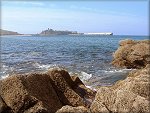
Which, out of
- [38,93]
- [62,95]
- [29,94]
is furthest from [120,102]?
[62,95]

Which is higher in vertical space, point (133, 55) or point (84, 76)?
point (133, 55)

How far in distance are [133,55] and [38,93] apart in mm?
15599

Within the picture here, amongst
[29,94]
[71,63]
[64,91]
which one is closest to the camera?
[29,94]

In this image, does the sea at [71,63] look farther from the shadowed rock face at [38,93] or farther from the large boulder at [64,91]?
the shadowed rock face at [38,93]

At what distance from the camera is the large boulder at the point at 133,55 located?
2245 centimetres

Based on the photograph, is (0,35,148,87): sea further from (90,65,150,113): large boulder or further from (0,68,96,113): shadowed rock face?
(90,65,150,113): large boulder

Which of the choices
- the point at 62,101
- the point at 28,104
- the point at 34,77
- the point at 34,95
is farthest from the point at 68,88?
the point at 28,104

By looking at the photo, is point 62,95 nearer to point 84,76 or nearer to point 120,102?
point 120,102

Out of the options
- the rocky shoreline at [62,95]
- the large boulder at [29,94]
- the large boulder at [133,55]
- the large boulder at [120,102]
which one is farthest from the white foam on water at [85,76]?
the large boulder at [120,102]

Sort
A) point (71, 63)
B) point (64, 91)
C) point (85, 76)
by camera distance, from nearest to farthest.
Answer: point (64, 91) → point (85, 76) → point (71, 63)

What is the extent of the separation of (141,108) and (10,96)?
319 cm

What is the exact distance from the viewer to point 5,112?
23.3 ft

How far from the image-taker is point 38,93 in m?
8.38

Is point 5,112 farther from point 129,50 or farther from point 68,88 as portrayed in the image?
point 129,50
